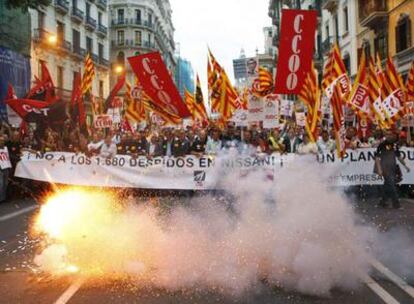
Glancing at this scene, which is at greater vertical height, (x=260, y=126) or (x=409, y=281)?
(x=260, y=126)

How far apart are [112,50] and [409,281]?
6683 cm

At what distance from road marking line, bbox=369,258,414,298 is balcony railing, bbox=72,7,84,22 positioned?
40.6 metres

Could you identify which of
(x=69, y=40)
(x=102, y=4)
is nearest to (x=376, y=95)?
(x=69, y=40)

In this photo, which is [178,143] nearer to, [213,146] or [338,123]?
[213,146]

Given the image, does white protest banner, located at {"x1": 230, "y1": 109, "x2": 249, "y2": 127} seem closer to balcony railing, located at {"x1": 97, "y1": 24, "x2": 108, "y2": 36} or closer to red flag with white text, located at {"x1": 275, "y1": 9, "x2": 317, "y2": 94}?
red flag with white text, located at {"x1": 275, "y1": 9, "x2": 317, "y2": 94}

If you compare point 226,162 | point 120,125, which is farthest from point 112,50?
point 226,162

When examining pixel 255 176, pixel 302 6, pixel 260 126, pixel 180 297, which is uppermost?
pixel 302 6

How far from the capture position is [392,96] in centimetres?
1408

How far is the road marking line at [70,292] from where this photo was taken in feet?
14.7

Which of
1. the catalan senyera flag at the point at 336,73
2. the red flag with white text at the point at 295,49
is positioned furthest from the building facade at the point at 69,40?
the red flag with white text at the point at 295,49

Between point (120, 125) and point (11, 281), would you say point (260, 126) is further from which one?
point (11, 281)

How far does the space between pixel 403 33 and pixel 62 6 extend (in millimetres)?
25348

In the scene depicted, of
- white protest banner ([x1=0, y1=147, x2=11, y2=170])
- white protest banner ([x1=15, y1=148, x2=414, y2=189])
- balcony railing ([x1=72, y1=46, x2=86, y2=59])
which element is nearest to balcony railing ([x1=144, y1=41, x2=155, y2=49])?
balcony railing ([x1=72, y1=46, x2=86, y2=59])

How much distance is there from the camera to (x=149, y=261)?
214 inches
